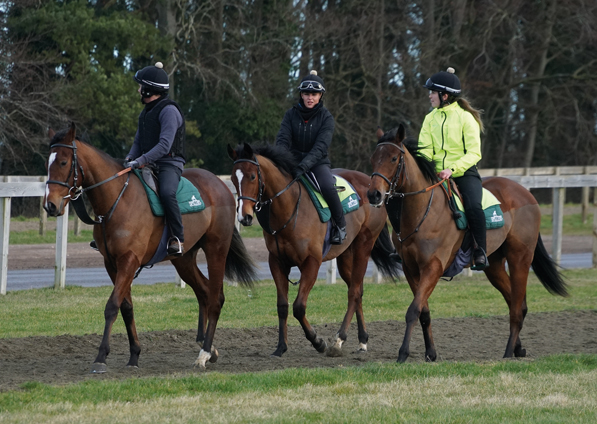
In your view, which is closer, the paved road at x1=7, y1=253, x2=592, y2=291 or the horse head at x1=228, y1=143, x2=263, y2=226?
the horse head at x1=228, y1=143, x2=263, y2=226

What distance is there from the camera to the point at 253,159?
27.3 ft

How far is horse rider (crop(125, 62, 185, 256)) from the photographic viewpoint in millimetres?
8109

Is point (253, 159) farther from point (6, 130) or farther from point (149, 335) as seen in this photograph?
point (6, 130)

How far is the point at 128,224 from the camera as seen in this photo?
7.82 metres

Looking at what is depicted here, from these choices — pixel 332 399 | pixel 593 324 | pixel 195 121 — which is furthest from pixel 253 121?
pixel 332 399

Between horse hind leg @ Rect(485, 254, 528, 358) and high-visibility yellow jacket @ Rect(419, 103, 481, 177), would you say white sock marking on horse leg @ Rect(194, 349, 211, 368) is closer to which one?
high-visibility yellow jacket @ Rect(419, 103, 481, 177)

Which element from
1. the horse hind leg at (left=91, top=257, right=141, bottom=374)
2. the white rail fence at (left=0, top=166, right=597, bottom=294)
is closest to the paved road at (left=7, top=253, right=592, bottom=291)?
the white rail fence at (left=0, top=166, right=597, bottom=294)

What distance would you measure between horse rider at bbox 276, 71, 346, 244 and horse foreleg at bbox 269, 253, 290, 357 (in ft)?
2.14

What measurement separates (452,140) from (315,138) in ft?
4.84

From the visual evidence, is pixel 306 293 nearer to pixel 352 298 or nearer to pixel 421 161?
pixel 352 298

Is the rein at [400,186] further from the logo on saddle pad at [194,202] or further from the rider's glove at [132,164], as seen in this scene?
the rider's glove at [132,164]

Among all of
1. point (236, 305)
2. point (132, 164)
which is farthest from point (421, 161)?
point (236, 305)

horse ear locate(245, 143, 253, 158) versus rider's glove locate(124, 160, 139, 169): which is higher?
horse ear locate(245, 143, 253, 158)

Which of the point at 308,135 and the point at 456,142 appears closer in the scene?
the point at 456,142
